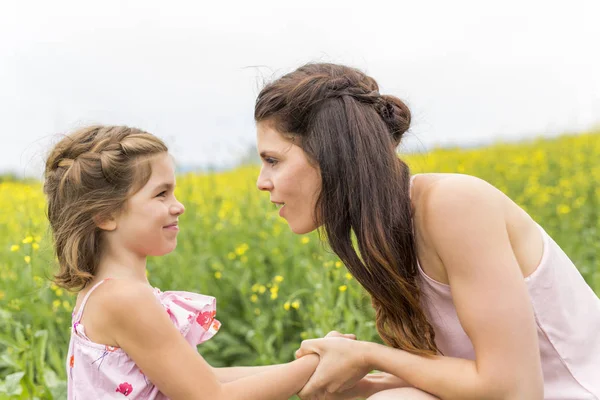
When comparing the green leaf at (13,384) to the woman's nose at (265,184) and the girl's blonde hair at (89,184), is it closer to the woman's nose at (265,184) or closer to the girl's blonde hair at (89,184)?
the girl's blonde hair at (89,184)

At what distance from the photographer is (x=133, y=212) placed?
1979mm

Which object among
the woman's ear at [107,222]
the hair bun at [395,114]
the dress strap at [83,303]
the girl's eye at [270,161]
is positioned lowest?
the dress strap at [83,303]

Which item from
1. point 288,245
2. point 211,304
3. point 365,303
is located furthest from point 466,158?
point 211,304

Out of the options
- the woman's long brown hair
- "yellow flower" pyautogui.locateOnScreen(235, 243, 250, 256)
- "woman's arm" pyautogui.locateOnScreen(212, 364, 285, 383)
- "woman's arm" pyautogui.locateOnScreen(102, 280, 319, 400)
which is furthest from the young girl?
"yellow flower" pyautogui.locateOnScreen(235, 243, 250, 256)

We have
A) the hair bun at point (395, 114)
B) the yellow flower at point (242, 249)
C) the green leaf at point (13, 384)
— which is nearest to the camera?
the hair bun at point (395, 114)

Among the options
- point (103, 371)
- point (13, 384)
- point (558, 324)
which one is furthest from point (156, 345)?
point (558, 324)

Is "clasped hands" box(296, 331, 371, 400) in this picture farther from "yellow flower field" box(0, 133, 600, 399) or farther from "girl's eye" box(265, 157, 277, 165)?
"yellow flower field" box(0, 133, 600, 399)

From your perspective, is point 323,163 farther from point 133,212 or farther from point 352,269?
point 133,212

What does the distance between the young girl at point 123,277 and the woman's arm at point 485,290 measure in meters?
0.49

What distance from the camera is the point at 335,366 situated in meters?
1.98

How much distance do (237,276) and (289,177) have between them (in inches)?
82.6

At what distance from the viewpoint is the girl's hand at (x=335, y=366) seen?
1961 millimetres

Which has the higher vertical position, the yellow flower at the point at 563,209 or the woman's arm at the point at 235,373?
the woman's arm at the point at 235,373

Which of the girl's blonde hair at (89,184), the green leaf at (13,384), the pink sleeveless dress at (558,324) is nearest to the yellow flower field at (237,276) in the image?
the green leaf at (13,384)
